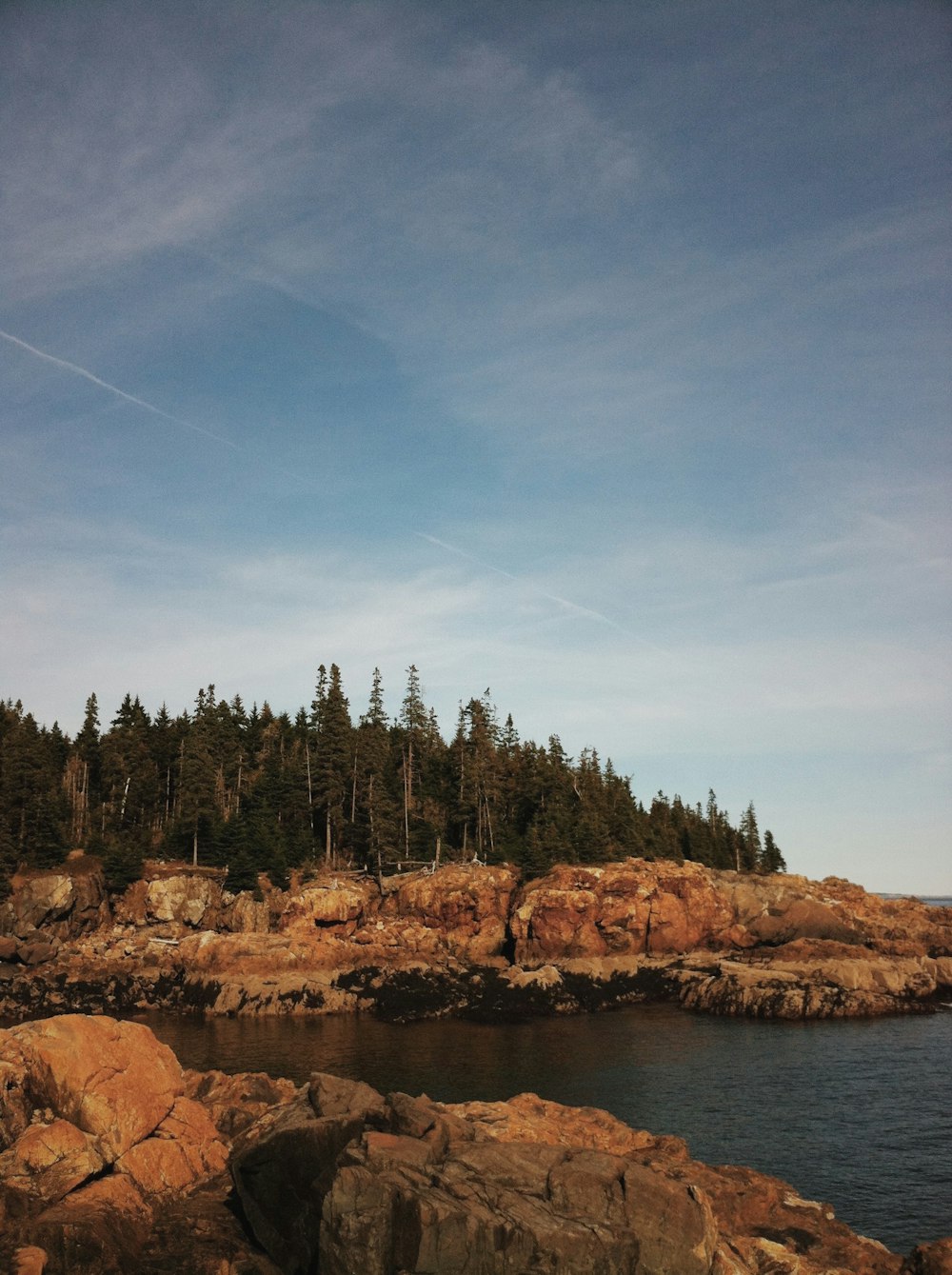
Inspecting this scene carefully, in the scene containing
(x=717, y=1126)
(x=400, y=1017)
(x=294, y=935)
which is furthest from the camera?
(x=294, y=935)

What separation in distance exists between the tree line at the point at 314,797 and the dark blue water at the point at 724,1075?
96.8 feet

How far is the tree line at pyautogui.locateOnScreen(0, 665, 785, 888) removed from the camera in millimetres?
93250

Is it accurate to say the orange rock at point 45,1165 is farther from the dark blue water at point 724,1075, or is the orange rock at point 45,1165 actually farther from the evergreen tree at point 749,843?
the evergreen tree at point 749,843

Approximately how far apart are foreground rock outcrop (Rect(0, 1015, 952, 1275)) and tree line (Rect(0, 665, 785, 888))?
6744 centimetres

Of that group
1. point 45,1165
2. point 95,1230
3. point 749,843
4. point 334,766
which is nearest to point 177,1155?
point 45,1165

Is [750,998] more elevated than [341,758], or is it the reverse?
[341,758]

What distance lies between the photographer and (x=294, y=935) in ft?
271

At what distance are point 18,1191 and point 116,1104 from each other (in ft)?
12.2

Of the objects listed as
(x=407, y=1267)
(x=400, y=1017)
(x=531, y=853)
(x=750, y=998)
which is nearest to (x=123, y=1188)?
(x=407, y=1267)

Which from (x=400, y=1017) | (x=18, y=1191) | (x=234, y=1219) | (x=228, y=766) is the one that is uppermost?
(x=228, y=766)

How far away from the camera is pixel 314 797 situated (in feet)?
351

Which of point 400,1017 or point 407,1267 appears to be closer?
point 407,1267

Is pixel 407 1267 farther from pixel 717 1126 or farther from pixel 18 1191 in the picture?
pixel 717 1126

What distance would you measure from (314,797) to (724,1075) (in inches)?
2689
